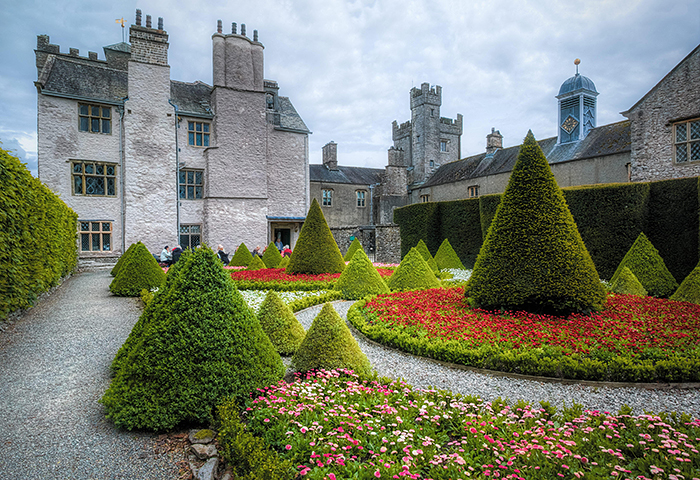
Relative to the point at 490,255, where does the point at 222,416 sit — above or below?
below

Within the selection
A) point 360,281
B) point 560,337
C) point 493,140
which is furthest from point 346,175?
point 560,337

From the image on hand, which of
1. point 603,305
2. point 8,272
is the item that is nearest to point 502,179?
point 603,305

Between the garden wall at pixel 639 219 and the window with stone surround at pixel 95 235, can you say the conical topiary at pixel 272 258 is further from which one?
the garden wall at pixel 639 219

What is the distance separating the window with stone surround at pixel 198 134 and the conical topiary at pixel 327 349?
19.8 m

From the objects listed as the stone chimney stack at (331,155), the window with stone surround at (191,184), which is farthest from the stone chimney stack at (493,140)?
the window with stone surround at (191,184)

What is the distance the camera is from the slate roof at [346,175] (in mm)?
34031

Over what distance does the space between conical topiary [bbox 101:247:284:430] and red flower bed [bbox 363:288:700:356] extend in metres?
3.12

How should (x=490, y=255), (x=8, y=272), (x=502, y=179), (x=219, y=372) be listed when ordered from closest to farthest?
(x=219, y=372), (x=8, y=272), (x=490, y=255), (x=502, y=179)

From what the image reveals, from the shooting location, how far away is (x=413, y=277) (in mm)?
10000

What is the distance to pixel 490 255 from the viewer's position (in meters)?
6.57

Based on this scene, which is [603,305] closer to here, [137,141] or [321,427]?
[321,427]

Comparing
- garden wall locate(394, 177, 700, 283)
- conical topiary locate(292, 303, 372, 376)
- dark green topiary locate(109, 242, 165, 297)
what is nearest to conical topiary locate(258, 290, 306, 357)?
conical topiary locate(292, 303, 372, 376)

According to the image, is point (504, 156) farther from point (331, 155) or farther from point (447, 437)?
point (447, 437)

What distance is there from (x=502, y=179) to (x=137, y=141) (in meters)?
22.3
